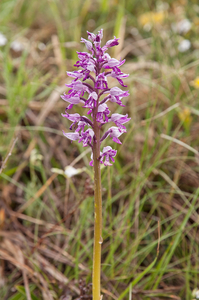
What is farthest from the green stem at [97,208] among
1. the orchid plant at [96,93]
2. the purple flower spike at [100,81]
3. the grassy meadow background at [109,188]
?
the grassy meadow background at [109,188]

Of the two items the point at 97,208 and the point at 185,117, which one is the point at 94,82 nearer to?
the point at 97,208

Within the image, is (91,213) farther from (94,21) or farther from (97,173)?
(94,21)

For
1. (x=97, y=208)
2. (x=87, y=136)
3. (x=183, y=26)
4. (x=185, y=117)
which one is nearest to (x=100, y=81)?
(x=87, y=136)

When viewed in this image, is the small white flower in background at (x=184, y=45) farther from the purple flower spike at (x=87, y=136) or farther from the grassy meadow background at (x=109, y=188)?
the purple flower spike at (x=87, y=136)

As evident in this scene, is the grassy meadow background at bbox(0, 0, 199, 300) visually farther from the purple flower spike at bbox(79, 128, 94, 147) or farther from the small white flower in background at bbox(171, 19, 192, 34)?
the purple flower spike at bbox(79, 128, 94, 147)

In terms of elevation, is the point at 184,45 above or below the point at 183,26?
below
